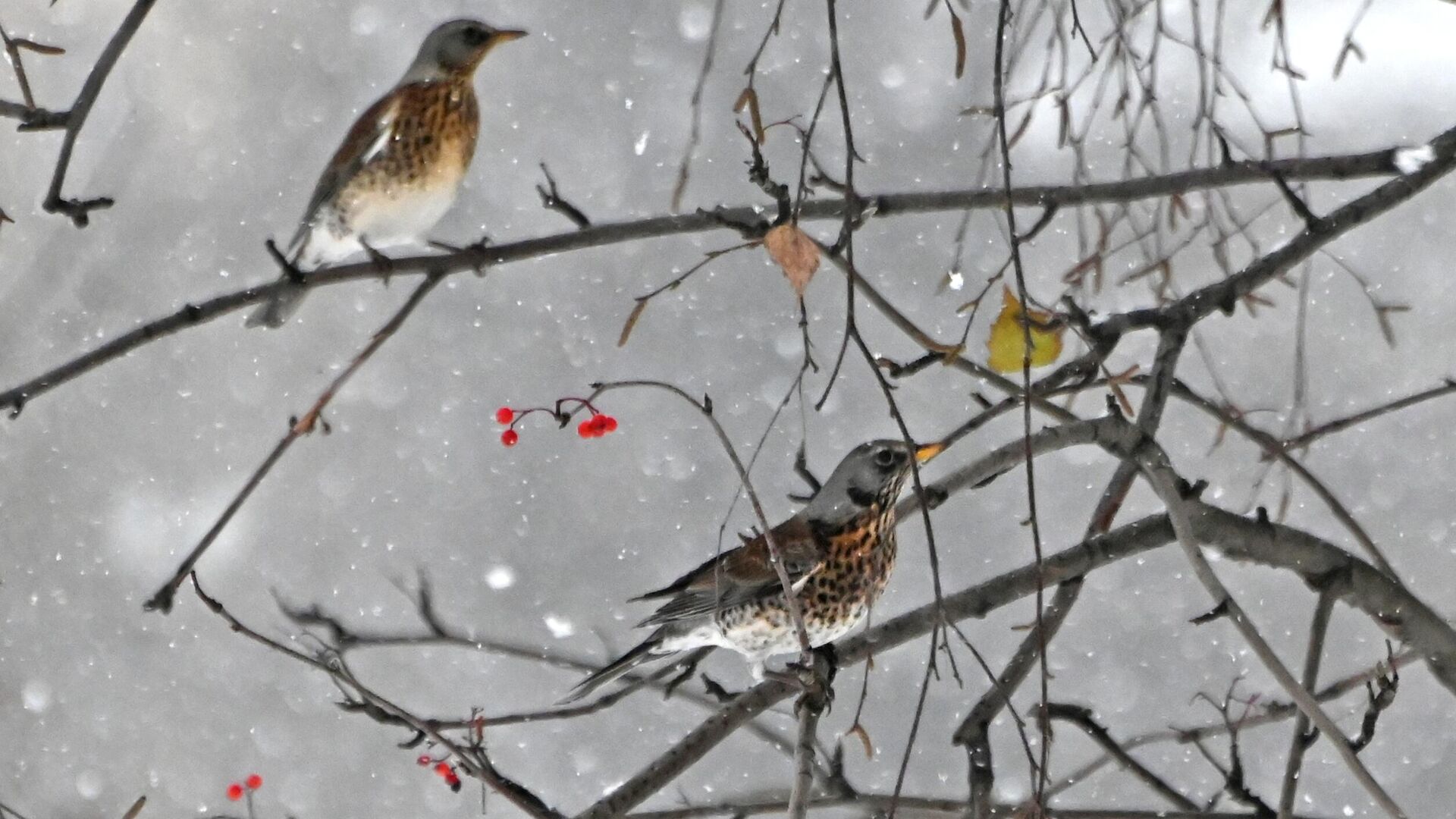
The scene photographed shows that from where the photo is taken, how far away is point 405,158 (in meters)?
2.35

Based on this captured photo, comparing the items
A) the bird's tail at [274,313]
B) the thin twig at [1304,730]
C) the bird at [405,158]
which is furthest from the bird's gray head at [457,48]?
the thin twig at [1304,730]

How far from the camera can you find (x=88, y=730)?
4.94 m

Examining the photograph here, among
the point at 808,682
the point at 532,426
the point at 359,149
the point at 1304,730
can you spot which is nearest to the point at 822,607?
the point at 1304,730

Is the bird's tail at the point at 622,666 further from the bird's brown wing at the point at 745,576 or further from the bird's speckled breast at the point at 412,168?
the bird's speckled breast at the point at 412,168

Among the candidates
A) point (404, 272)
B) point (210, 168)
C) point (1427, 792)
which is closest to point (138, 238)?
point (210, 168)

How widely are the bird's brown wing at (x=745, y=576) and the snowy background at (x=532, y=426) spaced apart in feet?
6.71

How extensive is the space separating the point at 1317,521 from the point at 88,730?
4379mm

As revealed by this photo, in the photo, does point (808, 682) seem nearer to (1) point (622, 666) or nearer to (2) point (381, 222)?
(1) point (622, 666)

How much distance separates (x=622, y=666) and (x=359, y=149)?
1074 mm

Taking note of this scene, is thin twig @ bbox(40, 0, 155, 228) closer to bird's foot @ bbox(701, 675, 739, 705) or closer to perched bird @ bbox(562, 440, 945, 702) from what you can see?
bird's foot @ bbox(701, 675, 739, 705)

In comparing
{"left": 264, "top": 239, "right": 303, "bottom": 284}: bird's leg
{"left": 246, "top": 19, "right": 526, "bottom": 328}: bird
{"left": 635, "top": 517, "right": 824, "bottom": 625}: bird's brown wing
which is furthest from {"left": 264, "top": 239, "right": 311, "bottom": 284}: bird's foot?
{"left": 246, "top": 19, "right": 526, "bottom": 328}: bird

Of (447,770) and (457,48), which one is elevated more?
(457,48)

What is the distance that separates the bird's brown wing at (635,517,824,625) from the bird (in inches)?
33.5

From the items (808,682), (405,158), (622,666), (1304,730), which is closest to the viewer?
(808,682)
